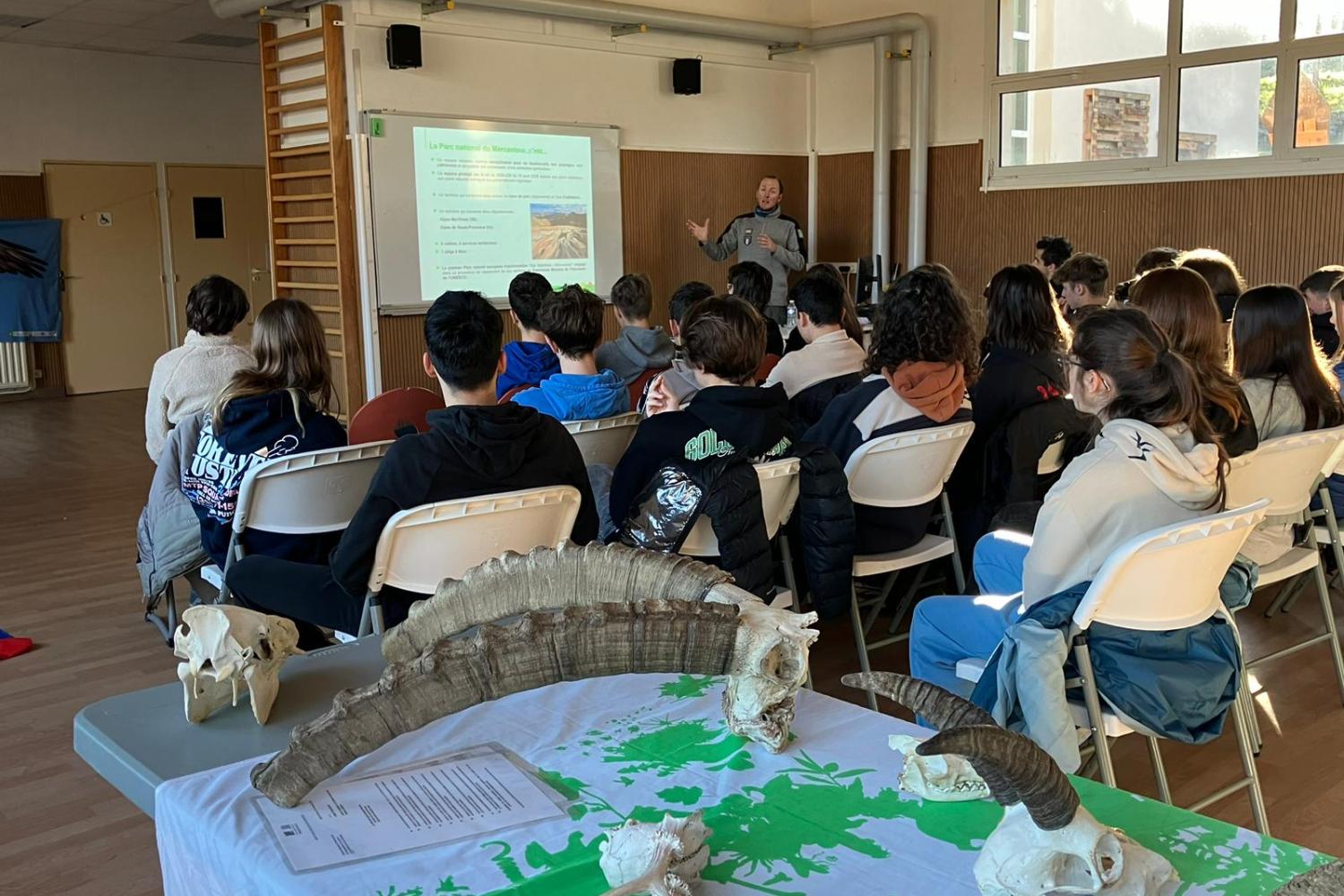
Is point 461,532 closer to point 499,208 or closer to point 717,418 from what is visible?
point 717,418

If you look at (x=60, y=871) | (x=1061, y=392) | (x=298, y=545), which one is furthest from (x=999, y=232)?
(x=60, y=871)

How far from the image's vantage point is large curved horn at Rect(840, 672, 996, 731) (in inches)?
42.8

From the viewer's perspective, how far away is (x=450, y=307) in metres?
2.71

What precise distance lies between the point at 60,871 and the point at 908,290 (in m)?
2.66

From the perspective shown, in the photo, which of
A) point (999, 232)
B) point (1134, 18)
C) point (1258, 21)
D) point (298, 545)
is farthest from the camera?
point (999, 232)

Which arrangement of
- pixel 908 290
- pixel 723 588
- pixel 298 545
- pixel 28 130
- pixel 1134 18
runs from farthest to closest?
pixel 28 130
pixel 1134 18
pixel 908 290
pixel 298 545
pixel 723 588

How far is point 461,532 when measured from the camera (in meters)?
2.46

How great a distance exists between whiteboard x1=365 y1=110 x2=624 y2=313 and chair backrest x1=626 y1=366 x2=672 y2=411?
3753mm

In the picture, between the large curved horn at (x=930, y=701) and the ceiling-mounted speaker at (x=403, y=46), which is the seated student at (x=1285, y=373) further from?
the ceiling-mounted speaker at (x=403, y=46)

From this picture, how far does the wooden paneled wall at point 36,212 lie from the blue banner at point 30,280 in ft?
0.37

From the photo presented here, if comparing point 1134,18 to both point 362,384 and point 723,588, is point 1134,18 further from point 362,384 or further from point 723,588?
point 723,588

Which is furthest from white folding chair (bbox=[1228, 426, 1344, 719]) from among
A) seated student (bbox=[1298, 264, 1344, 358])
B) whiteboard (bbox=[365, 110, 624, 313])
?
whiteboard (bbox=[365, 110, 624, 313])

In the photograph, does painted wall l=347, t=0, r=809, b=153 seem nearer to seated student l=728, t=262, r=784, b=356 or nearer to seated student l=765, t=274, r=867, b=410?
seated student l=728, t=262, r=784, b=356

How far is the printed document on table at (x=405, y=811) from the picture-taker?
1180mm
